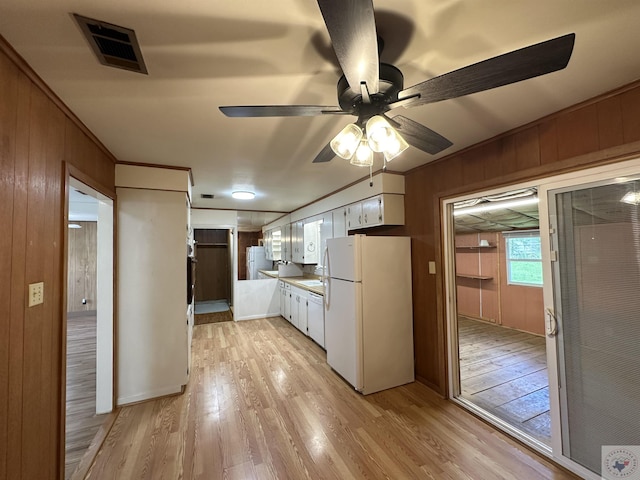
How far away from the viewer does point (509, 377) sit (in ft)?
10.1

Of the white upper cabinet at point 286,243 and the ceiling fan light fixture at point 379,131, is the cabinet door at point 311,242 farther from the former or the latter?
the ceiling fan light fixture at point 379,131

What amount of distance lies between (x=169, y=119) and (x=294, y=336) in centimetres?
373

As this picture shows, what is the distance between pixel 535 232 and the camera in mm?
4703

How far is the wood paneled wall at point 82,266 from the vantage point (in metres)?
5.93

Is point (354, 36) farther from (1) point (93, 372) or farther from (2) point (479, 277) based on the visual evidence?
(2) point (479, 277)

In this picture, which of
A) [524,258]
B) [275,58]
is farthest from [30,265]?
[524,258]

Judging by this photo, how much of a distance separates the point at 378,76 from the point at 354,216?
2657mm

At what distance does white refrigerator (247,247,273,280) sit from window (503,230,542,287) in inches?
224

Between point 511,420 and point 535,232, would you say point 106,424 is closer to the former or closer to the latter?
point 511,420

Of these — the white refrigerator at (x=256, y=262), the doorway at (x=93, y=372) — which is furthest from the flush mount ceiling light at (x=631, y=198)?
the white refrigerator at (x=256, y=262)

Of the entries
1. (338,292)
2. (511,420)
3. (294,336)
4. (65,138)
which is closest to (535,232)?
(511,420)

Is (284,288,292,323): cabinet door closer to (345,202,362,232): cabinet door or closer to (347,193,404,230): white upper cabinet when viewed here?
(345,202,362,232): cabinet door

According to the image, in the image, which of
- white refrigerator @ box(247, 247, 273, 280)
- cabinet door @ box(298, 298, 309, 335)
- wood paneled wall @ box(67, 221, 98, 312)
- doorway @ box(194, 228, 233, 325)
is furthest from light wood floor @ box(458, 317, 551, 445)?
wood paneled wall @ box(67, 221, 98, 312)

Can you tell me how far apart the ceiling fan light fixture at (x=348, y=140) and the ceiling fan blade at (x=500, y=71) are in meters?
0.22
